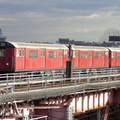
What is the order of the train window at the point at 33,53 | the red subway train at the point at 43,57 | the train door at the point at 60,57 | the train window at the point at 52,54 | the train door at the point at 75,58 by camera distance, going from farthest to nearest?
1. the train door at the point at 75,58
2. the train door at the point at 60,57
3. the train window at the point at 52,54
4. the train window at the point at 33,53
5. the red subway train at the point at 43,57

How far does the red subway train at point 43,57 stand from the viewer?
3488 cm

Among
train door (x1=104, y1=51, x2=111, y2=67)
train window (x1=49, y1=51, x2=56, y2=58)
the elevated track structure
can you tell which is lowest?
the elevated track structure

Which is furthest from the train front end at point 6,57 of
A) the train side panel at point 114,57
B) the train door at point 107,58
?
the train side panel at point 114,57

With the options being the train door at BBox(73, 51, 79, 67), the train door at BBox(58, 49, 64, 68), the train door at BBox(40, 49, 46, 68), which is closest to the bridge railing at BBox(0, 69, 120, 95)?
the train door at BBox(40, 49, 46, 68)

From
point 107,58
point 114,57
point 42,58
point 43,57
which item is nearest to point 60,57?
point 43,57

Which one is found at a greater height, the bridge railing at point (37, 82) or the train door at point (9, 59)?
the train door at point (9, 59)

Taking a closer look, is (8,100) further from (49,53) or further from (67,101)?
(49,53)

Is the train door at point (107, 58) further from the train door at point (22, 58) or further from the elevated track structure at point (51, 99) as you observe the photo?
the elevated track structure at point (51, 99)

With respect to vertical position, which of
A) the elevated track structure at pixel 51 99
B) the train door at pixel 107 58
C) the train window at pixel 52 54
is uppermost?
the train window at pixel 52 54

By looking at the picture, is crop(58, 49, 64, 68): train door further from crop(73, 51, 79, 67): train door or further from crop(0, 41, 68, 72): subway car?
crop(73, 51, 79, 67): train door

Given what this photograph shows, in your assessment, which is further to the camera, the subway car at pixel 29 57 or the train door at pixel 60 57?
the train door at pixel 60 57

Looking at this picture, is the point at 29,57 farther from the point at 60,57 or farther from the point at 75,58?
the point at 75,58

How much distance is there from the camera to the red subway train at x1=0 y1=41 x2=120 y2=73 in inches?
1373

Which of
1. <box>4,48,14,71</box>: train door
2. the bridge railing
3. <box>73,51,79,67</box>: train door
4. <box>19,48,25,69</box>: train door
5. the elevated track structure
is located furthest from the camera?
<box>73,51,79,67</box>: train door
